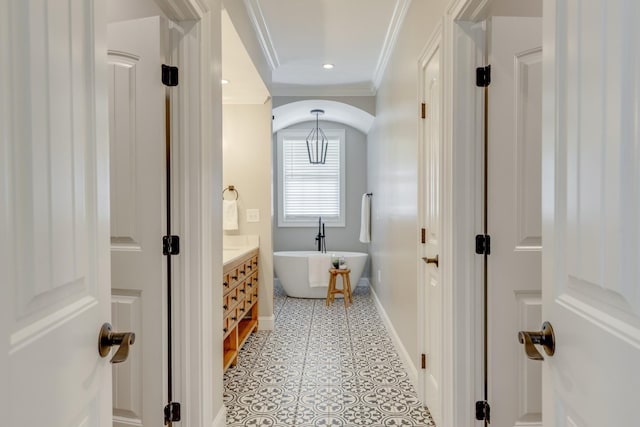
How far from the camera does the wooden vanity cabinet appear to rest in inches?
107

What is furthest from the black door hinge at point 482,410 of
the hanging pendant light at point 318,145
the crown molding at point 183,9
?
the hanging pendant light at point 318,145

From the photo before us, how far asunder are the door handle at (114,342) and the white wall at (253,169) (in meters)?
3.05

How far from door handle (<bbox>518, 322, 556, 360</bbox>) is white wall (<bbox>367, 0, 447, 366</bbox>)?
1.60 meters

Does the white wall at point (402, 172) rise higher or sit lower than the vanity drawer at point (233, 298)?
higher

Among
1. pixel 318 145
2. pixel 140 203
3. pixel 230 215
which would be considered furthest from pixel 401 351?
pixel 318 145

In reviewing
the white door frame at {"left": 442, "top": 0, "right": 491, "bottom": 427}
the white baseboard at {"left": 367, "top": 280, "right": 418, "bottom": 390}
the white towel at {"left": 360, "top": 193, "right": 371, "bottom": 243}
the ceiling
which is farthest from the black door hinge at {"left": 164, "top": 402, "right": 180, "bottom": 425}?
the white towel at {"left": 360, "top": 193, "right": 371, "bottom": 243}

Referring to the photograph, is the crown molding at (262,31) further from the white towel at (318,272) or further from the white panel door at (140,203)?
the white towel at (318,272)

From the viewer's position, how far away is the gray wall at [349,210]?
619 centimetres

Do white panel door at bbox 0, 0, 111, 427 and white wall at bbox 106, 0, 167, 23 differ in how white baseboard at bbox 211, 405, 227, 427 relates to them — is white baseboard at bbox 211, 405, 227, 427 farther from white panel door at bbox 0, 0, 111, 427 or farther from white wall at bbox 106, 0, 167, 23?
white wall at bbox 106, 0, 167, 23

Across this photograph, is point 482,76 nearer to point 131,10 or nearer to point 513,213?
point 513,213

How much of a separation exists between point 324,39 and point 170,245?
99.2 inches

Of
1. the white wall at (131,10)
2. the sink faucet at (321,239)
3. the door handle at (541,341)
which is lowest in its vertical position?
the sink faucet at (321,239)

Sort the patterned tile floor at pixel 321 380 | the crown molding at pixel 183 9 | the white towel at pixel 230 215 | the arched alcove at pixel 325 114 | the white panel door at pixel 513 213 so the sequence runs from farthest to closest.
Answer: the arched alcove at pixel 325 114 < the white towel at pixel 230 215 < the patterned tile floor at pixel 321 380 < the white panel door at pixel 513 213 < the crown molding at pixel 183 9

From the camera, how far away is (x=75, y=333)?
73cm
